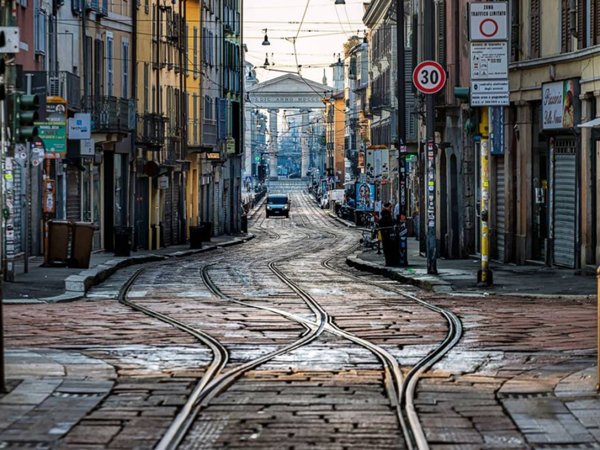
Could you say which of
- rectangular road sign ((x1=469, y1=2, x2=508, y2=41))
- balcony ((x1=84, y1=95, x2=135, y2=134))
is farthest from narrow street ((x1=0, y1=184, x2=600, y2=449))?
balcony ((x1=84, y1=95, x2=135, y2=134))

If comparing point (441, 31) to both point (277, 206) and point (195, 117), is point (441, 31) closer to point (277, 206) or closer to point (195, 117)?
point (195, 117)

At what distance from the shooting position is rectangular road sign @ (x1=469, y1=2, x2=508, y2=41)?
28.7 m

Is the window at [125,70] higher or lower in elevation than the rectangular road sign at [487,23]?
higher

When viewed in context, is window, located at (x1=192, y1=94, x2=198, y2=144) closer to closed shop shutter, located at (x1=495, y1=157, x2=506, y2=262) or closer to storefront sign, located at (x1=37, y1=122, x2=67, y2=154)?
closed shop shutter, located at (x1=495, y1=157, x2=506, y2=262)

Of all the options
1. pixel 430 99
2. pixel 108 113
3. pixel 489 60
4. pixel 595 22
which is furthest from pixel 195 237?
pixel 489 60

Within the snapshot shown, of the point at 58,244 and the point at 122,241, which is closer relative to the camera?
the point at 58,244

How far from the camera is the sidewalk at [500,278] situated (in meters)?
28.7

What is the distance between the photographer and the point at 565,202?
117 ft

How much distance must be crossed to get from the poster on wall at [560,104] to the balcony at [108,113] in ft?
55.7

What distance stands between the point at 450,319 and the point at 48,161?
20.3 metres

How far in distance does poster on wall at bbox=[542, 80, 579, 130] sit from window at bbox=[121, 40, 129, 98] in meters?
23.0

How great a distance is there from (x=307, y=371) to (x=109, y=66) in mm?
39066

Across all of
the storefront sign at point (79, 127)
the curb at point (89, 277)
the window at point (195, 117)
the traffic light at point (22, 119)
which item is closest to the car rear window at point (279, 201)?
the window at point (195, 117)

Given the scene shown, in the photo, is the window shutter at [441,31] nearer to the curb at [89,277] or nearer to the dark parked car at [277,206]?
the curb at [89,277]
